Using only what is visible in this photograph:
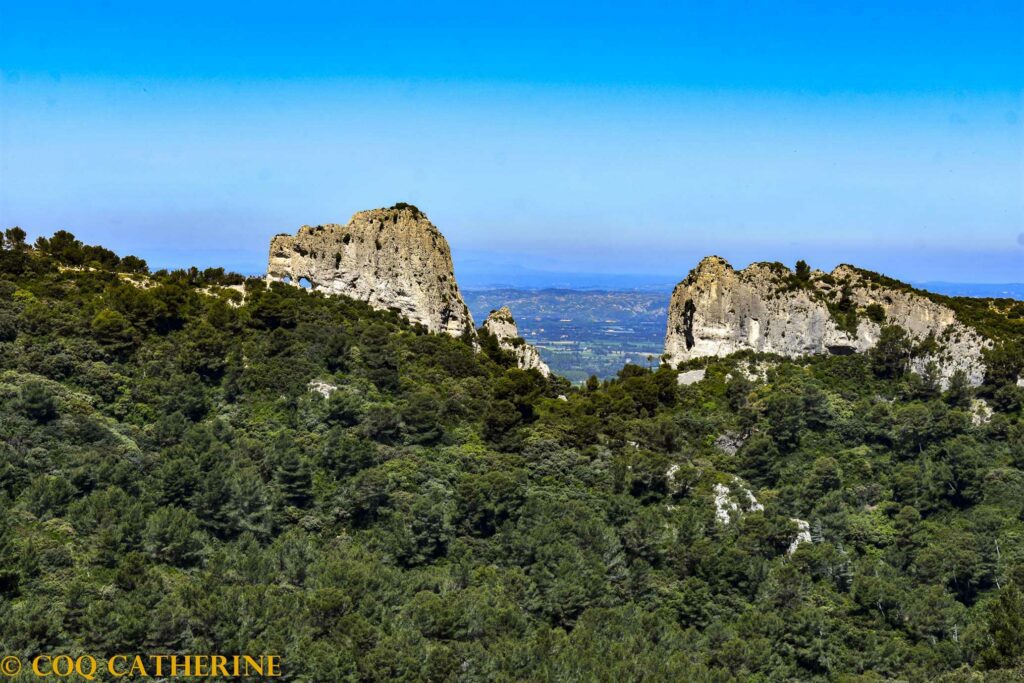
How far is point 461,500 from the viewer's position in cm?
3944

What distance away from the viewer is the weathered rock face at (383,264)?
6009 centimetres

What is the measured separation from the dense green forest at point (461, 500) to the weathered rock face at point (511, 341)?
5981 millimetres

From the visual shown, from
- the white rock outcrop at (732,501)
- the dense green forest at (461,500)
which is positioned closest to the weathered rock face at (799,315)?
the dense green forest at (461,500)

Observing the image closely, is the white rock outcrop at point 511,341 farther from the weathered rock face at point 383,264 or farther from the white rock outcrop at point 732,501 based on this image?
the white rock outcrop at point 732,501

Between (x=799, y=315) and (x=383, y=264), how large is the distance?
30.5 meters

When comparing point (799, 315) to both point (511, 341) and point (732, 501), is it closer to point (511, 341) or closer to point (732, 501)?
point (511, 341)

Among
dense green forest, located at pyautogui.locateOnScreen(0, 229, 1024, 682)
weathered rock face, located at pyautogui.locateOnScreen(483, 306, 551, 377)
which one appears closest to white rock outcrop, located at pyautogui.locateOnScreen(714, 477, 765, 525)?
dense green forest, located at pyautogui.locateOnScreen(0, 229, 1024, 682)

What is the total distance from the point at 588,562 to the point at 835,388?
27.9m

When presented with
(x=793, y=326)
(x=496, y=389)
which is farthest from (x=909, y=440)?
(x=496, y=389)

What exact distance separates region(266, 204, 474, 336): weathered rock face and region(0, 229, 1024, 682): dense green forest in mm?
2535

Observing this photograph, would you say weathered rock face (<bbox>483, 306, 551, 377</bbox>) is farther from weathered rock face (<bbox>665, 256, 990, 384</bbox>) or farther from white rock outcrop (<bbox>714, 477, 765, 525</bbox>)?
white rock outcrop (<bbox>714, 477, 765, 525</bbox>)

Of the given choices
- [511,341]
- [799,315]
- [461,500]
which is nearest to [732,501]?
[461,500]

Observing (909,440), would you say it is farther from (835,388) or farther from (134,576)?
(134,576)

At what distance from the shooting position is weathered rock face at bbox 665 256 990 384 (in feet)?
184
